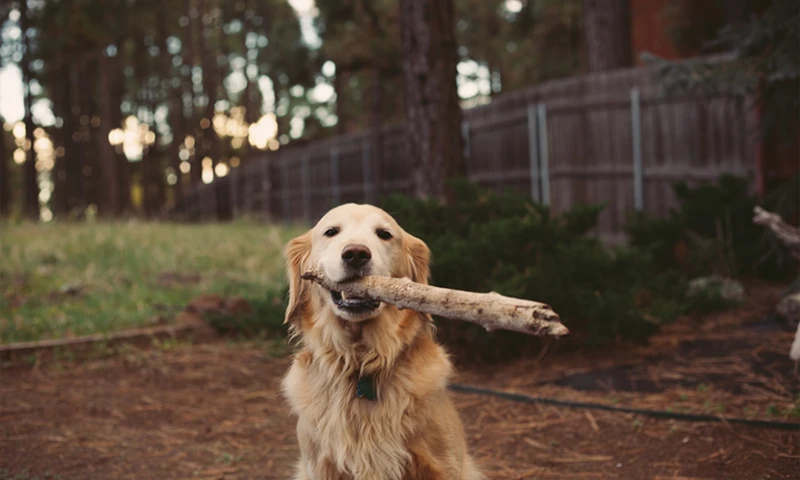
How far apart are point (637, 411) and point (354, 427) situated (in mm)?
2408

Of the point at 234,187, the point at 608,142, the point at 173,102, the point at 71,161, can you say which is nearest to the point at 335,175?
the point at 234,187

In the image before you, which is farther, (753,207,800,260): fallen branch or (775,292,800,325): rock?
(775,292,800,325): rock

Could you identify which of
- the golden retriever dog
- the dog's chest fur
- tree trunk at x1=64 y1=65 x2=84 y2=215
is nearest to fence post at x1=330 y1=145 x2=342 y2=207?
tree trunk at x1=64 y1=65 x2=84 y2=215

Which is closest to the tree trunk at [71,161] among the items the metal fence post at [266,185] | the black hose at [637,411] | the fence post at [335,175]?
the metal fence post at [266,185]

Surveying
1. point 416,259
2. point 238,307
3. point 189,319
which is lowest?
point 189,319

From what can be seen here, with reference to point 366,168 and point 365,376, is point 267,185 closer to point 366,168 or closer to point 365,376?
Result: point 366,168

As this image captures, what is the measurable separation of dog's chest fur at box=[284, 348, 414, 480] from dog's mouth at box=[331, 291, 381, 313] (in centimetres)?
32

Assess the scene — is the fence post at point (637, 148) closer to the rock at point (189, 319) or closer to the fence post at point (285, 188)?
the rock at point (189, 319)

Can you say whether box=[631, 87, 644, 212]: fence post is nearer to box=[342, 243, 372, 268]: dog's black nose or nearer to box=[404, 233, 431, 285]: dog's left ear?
box=[404, 233, 431, 285]: dog's left ear

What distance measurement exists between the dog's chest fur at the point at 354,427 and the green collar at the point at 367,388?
15mm

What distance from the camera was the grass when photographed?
25.8ft

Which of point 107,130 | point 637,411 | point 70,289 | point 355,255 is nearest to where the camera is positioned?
point 355,255

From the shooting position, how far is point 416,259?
352cm

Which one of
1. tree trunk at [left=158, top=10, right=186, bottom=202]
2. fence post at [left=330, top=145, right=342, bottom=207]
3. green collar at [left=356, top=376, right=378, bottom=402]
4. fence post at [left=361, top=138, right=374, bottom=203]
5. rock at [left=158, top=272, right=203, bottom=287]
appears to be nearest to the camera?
green collar at [left=356, top=376, right=378, bottom=402]
